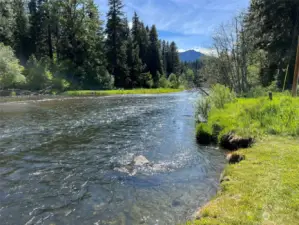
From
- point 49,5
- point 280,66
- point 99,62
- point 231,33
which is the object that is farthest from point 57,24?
point 280,66

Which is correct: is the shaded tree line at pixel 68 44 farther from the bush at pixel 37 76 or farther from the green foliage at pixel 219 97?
the green foliage at pixel 219 97

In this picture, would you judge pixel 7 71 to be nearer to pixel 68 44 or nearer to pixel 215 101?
pixel 68 44

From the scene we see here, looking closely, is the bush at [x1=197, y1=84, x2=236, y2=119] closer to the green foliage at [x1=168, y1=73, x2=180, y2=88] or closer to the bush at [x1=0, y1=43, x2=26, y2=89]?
the bush at [x1=0, y1=43, x2=26, y2=89]

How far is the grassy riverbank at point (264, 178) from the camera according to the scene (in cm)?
365

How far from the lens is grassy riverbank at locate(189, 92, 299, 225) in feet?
12.0

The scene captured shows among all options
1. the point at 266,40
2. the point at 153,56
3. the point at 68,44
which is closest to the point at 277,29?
the point at 266,40

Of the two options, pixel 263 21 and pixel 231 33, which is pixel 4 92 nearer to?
pixel 231 33

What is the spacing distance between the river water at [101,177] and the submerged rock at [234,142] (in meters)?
0.56

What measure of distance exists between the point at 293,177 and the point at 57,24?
54695 millimetres

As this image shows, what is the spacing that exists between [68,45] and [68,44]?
0.90 ft

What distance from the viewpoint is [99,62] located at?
51938mm

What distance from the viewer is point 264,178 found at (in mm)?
4895

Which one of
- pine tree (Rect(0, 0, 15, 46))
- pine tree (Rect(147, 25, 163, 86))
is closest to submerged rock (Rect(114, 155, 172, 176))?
pine tree (Rect(0, 0, 15, 46))

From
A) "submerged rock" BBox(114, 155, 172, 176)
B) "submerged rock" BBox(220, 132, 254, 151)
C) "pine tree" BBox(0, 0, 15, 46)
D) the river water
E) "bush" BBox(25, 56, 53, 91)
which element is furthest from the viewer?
"pine tree" BBox(0, 0, 15, 46)
